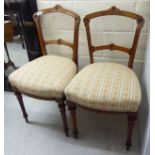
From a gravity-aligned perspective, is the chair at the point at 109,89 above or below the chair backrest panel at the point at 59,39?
below

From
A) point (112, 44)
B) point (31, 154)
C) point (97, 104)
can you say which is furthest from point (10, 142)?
point (112, 44)

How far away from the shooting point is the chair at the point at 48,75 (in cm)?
119

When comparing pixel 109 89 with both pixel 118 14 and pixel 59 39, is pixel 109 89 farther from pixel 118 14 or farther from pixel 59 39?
pixel 59 39

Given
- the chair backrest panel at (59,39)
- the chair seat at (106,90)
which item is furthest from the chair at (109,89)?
the chair backrest panel at (59,39)

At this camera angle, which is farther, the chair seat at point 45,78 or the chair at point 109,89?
the chair seat at point 45,78

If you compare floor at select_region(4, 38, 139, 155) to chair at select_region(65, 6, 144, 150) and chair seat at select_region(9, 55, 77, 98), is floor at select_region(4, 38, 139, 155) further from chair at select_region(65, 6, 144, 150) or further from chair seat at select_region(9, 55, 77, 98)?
chair seat at select_region(9, 55, 77, 98)

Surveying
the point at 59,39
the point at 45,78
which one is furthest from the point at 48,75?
the point at 59,39

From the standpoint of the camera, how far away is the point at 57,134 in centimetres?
142

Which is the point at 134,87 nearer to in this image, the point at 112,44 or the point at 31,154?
the point at 112,44

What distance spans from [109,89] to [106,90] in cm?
2

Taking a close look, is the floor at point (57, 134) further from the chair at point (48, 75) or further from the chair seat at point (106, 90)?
the chair seat at point (106, 90)

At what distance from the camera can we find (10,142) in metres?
1.40

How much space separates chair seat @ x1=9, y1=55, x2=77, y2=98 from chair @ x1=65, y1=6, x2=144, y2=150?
0.07m

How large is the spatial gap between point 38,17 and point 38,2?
0.14 m
